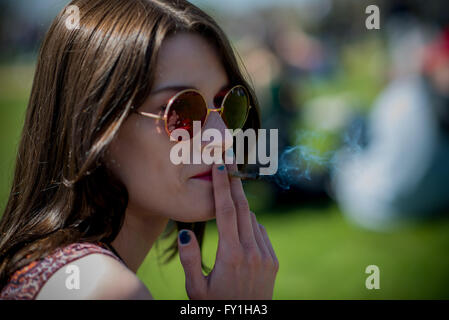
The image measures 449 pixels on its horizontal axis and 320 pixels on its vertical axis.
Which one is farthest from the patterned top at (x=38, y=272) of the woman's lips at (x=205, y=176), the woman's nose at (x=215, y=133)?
the woman's nose at (x=215, y=133)

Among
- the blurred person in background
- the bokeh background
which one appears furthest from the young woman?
the blurred person in background

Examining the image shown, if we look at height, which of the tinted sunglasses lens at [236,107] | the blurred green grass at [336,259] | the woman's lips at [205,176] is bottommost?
the blurred green grass at [336,259]

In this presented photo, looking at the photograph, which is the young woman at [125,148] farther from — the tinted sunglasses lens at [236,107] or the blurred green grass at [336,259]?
the blurred green grass at [336,259]

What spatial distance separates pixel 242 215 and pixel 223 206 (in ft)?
0.35

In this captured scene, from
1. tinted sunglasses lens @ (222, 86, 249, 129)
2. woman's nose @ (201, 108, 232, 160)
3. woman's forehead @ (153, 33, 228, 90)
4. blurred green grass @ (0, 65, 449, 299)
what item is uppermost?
woman's forehead @ (153, 33, 228, 90)

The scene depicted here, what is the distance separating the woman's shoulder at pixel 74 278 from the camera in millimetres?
1321

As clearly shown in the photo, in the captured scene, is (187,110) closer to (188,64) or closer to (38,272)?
(188,64)

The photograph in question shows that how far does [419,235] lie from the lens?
18.4ft

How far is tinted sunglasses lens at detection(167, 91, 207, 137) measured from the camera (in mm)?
1568

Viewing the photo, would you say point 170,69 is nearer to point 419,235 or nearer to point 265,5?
point 419,235

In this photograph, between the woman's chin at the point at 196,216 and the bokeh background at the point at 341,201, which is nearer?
the woman's chin at the point at 196,216

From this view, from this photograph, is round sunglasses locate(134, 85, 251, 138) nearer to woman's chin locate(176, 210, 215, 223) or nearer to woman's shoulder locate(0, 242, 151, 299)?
woman's chin locate(176, 210, 215, 223)

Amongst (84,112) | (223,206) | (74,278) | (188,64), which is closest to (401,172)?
(223,206)

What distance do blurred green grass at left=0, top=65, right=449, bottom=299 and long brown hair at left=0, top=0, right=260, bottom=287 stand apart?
2127 mm
